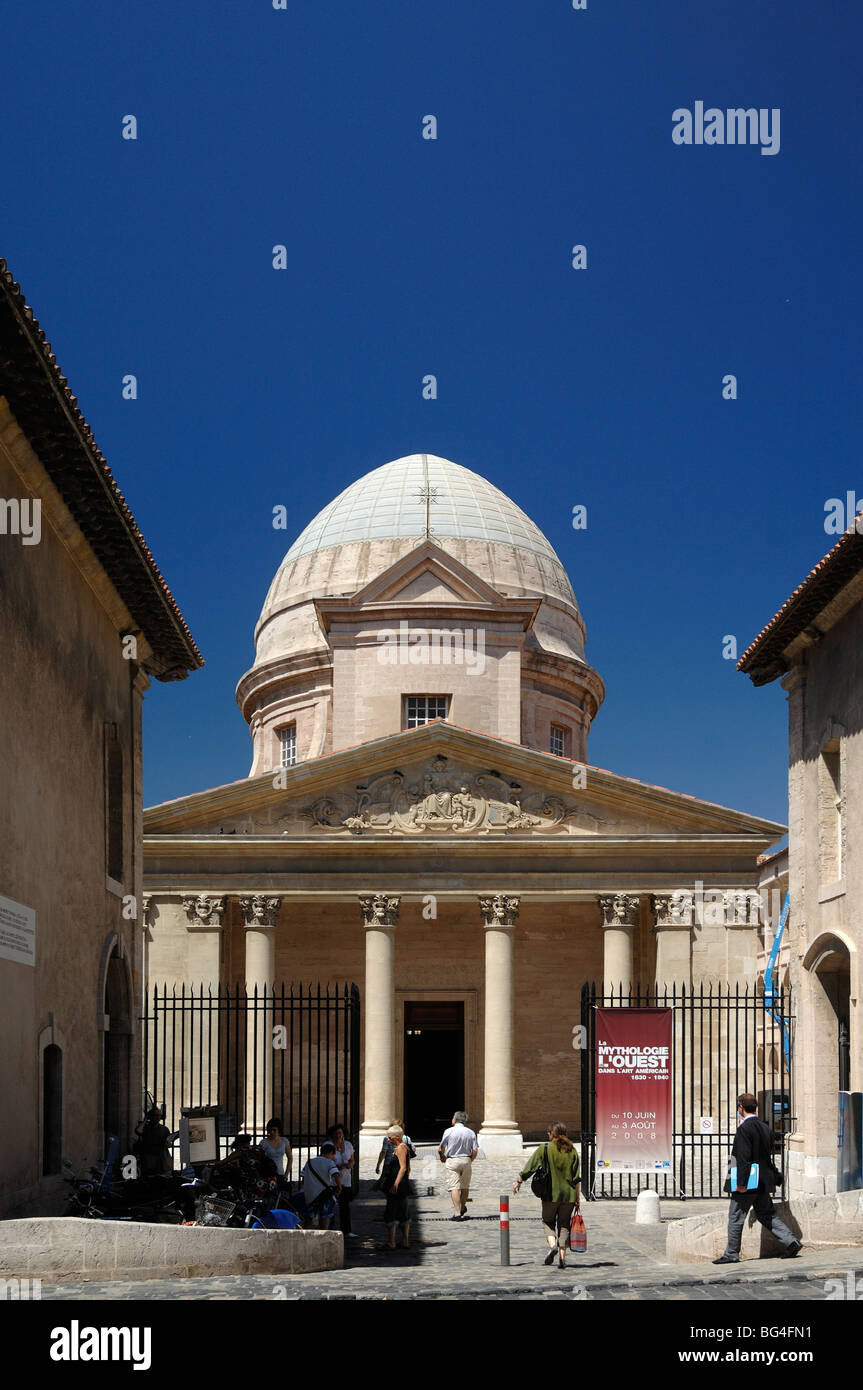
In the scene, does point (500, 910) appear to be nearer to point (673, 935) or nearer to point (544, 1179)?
point (673, 935)

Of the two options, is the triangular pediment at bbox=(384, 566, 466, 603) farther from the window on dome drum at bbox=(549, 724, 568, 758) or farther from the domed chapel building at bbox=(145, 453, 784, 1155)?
the window on dome drum at bbox=(549, 724, 568, 758)

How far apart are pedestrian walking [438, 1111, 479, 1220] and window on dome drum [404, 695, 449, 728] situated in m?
20.1

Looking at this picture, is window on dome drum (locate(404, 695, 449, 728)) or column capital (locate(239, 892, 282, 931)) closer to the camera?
column capital (locate(239, 892, 282, 931))

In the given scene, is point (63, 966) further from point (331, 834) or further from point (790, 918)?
point (331, 834)

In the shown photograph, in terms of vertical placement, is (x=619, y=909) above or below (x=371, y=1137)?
above

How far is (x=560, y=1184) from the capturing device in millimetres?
15805

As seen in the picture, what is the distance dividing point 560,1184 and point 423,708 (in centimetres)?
2815

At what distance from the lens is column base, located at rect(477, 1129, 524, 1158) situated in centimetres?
3469

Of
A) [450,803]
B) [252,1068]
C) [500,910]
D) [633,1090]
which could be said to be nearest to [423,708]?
[450,803]

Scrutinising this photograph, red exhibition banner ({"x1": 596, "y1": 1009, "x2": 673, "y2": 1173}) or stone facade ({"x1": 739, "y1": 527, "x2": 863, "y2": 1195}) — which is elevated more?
stone facade ({"x1": 739, "y1": 527, "x2": 863, "y2": 1195})

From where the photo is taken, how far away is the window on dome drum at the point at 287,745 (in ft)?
156

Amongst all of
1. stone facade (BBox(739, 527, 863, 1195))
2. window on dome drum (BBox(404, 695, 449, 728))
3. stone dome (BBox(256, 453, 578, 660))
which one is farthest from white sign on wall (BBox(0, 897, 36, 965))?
stone dome (BBox(256, 453, 578, 660))

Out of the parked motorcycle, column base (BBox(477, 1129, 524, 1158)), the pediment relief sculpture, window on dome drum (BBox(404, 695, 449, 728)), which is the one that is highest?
window on dome drum (BBox(404, 695, 449, 728))
